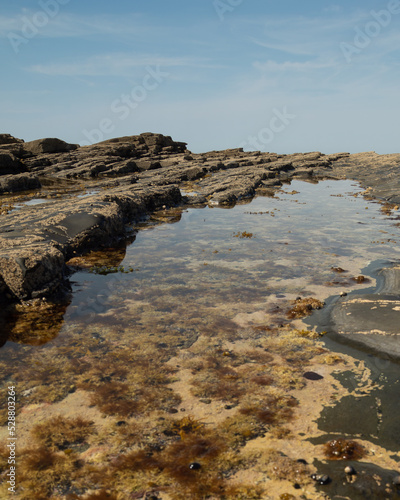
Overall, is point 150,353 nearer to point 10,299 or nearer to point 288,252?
point 10,299

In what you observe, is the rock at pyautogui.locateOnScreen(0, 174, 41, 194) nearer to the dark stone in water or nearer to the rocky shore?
the rocky shore

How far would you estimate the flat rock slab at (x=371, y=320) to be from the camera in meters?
6.32

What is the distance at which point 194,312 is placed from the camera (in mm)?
8188

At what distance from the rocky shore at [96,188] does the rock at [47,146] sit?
0.11 metres

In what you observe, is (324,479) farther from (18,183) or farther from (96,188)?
(18,183)

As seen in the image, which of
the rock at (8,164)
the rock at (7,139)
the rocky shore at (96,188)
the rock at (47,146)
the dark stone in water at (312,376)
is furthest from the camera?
the rock at (7,139)

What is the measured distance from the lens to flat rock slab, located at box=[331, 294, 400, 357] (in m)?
6.32

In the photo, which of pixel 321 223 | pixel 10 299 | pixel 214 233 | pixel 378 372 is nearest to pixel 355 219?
pixel 321 223

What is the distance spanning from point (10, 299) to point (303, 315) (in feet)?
20.2

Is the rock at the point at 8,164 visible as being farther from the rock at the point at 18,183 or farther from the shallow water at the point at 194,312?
the shallow water at the point at 194,312

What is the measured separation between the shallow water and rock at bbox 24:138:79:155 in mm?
32194

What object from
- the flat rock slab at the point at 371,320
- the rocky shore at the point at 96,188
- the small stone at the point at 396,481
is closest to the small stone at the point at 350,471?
the small stone at the point at 396,481

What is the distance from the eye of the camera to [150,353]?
6555 mm

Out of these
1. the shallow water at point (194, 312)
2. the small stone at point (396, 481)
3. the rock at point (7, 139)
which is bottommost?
the small stone at point (396, 481)
